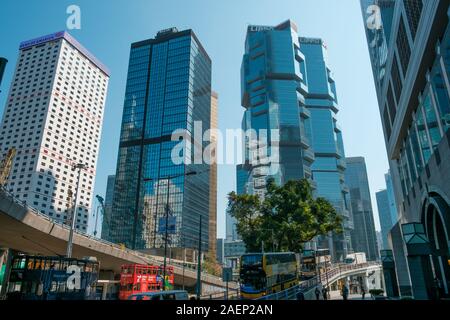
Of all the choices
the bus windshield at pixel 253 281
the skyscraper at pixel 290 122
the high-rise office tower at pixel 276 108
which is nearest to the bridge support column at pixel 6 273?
the bus windshield at pixel 253 281

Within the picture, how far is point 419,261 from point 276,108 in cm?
15346

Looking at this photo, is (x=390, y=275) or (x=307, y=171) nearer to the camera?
(x=390, y=275)

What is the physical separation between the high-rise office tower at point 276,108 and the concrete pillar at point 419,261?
132 m

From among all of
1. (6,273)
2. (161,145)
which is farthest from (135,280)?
(161,145)

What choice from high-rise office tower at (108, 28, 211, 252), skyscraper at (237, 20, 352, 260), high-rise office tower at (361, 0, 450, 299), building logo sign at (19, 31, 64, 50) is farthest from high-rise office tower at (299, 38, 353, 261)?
building logo sign at (19, 31, 64, 50)

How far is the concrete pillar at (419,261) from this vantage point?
61.5ft

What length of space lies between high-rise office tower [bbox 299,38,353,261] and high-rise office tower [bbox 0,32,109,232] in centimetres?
11661

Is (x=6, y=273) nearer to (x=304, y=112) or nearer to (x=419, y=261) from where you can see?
(x=419, y=261)

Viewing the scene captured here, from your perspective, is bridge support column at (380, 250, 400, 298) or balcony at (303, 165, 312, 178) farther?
balcony at (303, 165, 312, 178)

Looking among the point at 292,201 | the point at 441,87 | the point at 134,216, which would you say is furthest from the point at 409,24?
the point at 134,216

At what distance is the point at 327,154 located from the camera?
182250 millimetres

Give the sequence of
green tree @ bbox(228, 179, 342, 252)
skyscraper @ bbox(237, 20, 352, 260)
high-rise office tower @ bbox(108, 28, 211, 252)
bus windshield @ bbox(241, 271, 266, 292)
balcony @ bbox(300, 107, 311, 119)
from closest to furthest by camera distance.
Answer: bus windshield @ bbox(241, 271, 266, 292)
green tree @ bbox(228, 179, 342, 252)
high-rise office tower @ bbox(108, 28, 211, 252)
skyscraper @ bbox(237, 20, 352, 260)
balcony @ bbox(300, 107, 311, 119)

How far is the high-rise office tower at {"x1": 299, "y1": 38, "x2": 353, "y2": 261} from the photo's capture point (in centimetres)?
16675

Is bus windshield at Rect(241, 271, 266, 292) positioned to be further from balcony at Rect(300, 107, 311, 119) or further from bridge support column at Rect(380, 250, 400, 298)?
balcony at Rect(300, 107, 311, 119)
